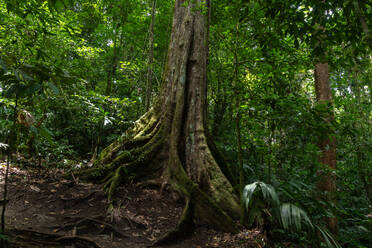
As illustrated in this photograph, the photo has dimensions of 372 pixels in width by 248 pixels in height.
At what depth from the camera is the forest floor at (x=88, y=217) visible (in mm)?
2813

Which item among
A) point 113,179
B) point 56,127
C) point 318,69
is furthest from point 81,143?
point 318,69

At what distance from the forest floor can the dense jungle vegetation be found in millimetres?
225

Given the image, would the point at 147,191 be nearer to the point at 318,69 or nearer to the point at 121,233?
the point at 121,233

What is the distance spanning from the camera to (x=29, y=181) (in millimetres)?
4324

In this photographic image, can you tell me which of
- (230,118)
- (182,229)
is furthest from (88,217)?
(230,118)

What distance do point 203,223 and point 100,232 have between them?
4.85 ft

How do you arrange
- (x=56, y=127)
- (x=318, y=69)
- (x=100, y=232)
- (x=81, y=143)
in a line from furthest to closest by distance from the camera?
(x=81, y=143), (x=56, y=127), (x=318, y=69), (x=100, y=232)

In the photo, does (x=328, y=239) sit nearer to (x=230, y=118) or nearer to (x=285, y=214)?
(x=285, y=214)

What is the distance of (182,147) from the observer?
4.50 metres

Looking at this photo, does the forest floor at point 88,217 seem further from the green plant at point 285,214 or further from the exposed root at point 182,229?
the green plant at point 285,214

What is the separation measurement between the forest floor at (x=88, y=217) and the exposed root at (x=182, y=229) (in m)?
0.08

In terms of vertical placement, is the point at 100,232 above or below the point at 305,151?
below

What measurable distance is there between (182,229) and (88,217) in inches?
52.9

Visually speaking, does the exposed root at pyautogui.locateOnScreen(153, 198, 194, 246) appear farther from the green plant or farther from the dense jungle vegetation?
the green plant
